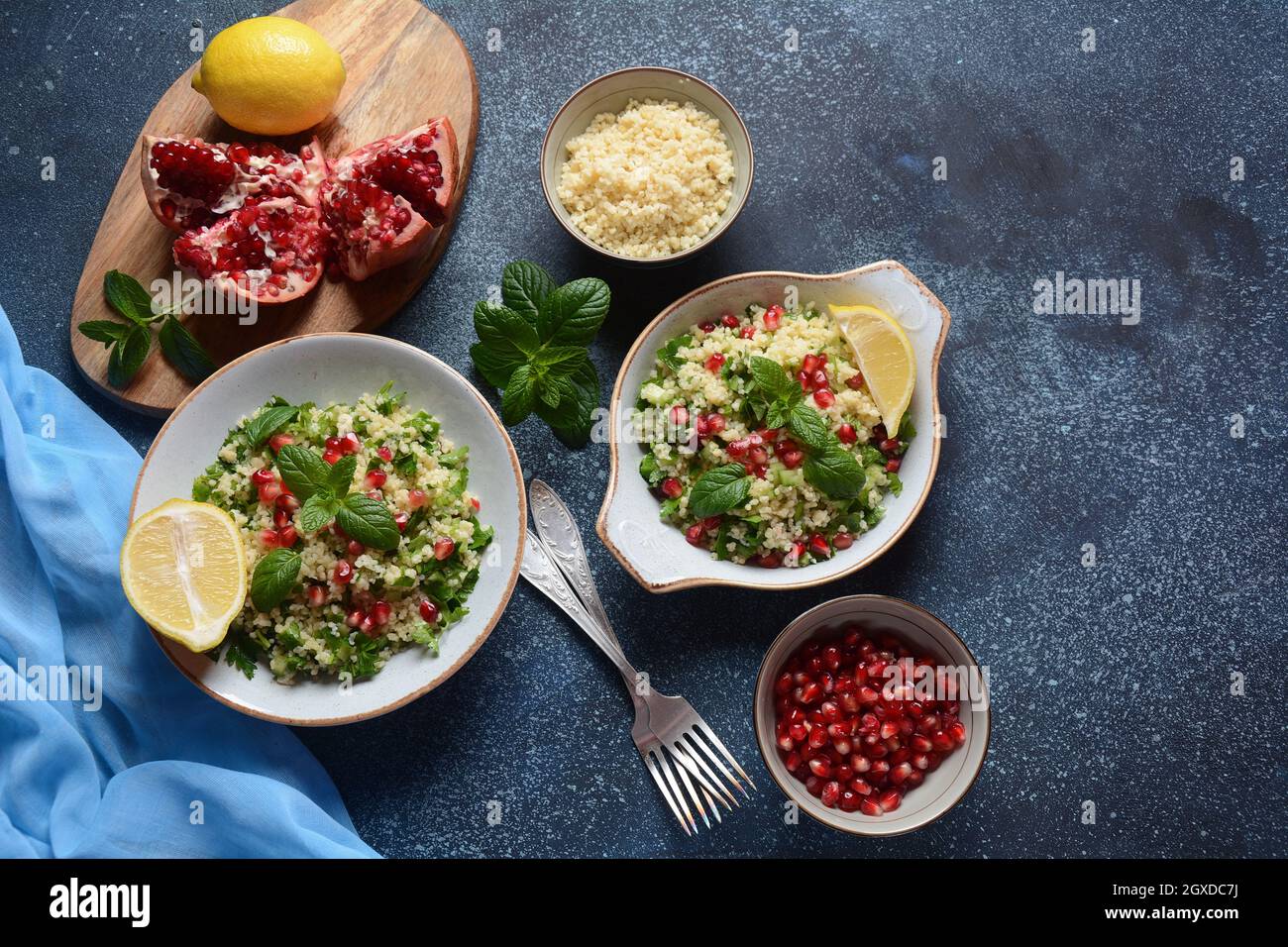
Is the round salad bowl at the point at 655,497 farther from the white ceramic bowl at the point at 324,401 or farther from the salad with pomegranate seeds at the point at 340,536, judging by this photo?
the salad with pomegranate seeds at the point at 340,536

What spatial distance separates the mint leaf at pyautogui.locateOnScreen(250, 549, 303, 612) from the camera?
2.72 m

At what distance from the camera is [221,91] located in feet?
9.80

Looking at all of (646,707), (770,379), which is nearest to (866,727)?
(646,707)

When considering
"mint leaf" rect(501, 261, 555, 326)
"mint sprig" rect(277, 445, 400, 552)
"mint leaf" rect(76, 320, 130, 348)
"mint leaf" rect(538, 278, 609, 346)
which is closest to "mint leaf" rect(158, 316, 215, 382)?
"mint leaf" rect(76, 320, 130, 348)

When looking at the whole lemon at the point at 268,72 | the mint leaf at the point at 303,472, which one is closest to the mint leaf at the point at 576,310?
the mint leaf at the point at 303,472

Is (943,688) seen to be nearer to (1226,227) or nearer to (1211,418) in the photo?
(1211,418)

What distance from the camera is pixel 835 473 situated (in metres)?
2.79

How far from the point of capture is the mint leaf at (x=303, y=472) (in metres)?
2.75

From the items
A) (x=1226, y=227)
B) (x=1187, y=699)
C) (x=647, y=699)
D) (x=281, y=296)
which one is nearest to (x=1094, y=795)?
(x=1187, y=699)

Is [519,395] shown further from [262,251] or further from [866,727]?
[866,727]

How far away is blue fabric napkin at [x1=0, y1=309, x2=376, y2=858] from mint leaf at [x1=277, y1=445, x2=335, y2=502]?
27.3 inches

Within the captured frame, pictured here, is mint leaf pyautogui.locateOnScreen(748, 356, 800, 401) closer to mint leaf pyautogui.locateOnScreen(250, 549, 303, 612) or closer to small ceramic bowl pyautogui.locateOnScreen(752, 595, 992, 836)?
small ceramic bowl pyautogui.locateOnScreen(752, 595, 992, 836)

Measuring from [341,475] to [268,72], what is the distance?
49.9 inches
